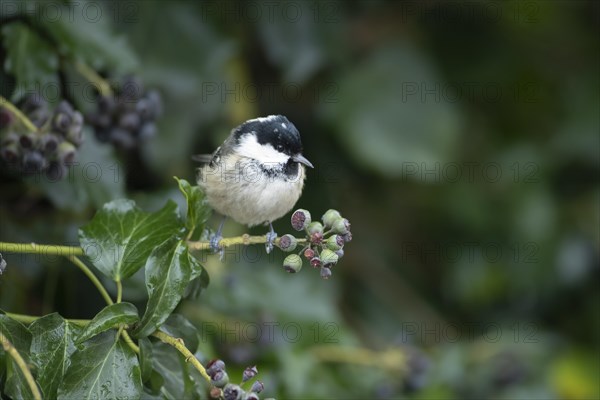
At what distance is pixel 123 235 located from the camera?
4.51 feet

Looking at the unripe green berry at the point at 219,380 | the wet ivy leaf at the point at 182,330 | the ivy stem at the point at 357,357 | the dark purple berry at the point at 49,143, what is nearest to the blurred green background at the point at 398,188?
the ivy stem at the point at 357,357

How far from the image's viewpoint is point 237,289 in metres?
2.26

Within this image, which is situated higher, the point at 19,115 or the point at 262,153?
the point at 262,153

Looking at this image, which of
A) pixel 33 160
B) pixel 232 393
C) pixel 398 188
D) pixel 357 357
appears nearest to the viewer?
pixel 232 393

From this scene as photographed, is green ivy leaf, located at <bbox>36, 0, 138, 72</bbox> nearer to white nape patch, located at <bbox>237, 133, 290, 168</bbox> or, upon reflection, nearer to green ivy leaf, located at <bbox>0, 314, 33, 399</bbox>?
white nape patch, located at <bbox>237, 133, 290, 168</bbox>

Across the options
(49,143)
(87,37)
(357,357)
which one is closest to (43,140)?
(49,143)

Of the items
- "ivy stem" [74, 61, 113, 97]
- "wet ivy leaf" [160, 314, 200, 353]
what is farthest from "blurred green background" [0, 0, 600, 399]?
"wet ivy leaf" [160, 314, 200, 353]

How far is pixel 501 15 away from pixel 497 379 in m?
1.46

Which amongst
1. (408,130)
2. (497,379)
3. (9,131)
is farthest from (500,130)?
(9,131)

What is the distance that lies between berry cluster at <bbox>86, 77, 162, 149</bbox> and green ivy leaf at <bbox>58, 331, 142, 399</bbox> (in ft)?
2.27

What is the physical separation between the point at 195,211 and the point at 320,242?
10.6 inches

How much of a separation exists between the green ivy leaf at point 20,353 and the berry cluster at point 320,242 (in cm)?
41

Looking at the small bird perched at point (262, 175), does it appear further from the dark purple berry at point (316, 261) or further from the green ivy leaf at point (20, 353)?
the green ivy leaf at point (20, 353)

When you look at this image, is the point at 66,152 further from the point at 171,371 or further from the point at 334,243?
the point at 334,243
